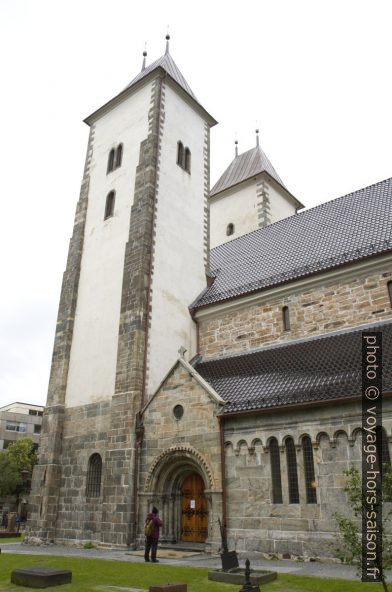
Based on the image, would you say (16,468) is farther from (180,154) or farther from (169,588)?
(169,588)

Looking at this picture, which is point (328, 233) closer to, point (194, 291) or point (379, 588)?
point (194, 291)

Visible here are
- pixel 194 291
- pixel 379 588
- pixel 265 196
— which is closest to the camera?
pixel 379 588

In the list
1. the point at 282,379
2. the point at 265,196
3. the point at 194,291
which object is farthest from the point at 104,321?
the point at 265,196

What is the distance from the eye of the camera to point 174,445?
16.5 metres

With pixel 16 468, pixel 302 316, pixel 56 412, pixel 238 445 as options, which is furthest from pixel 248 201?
pixel 16 468

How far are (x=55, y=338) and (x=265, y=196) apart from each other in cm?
1803

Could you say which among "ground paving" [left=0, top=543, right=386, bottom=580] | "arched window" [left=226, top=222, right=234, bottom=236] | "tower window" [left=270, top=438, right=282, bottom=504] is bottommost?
"ground paving" [left=0, top=543, right=386, bottom=580]

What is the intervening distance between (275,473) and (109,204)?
1544 cm

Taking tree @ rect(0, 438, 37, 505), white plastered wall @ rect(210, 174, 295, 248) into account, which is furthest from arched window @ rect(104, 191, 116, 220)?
tree @ rect(0, 438, 37, 505)

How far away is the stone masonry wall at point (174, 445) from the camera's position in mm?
15703

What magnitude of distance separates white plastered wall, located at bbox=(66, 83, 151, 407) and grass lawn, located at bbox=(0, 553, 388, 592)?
24.0 ft

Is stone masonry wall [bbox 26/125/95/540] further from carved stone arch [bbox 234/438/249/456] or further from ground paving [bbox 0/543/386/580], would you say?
carved stone arch [bbox 234/438/249/456]

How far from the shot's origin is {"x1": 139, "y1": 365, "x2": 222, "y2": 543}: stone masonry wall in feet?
51.5

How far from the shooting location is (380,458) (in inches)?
492
